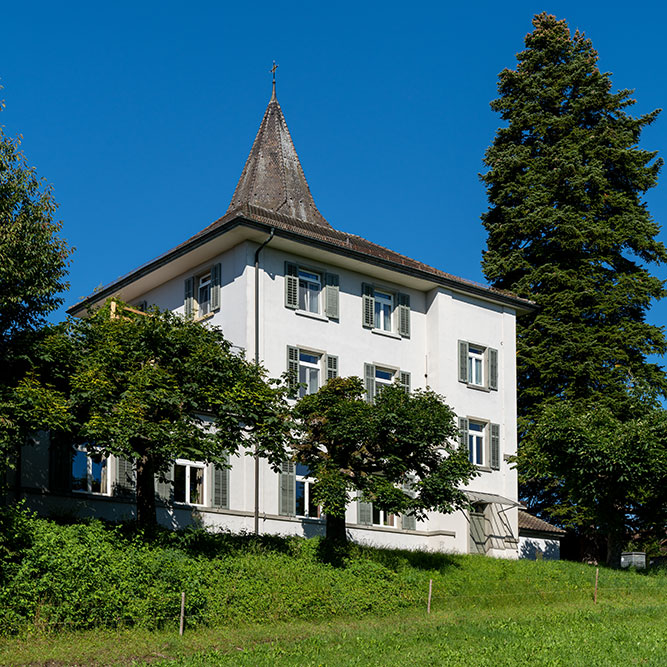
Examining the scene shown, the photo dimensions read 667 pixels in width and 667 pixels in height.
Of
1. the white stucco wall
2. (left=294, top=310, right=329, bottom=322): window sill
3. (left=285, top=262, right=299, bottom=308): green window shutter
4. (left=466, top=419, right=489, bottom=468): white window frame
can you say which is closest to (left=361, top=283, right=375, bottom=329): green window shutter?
the white stucco wall

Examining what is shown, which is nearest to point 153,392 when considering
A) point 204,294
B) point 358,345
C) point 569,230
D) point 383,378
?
point 204,294

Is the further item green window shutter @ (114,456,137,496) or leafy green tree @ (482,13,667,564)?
leafy green tree @ (482,13,667,564)

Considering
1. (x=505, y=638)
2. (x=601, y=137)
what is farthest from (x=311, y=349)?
(x=601, y=137)

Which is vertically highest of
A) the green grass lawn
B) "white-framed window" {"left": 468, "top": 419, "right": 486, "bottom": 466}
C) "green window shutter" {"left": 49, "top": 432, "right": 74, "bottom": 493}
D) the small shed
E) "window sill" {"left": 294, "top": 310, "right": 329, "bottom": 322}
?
"window sill" {"left": 294, "top": 310, "right": 329, "bottom": 322}

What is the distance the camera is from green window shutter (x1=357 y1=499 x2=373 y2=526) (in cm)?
3456

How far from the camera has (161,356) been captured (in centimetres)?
2659

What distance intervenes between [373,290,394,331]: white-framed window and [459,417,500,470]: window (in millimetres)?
4343

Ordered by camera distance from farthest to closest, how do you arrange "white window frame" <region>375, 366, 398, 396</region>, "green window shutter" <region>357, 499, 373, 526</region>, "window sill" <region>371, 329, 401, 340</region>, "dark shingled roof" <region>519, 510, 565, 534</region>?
1. "dark shingled roof" <region>519, 510, 565, 534</region>
2. "window sill" <region>371, 329, 401, 340</region>
3. "white window frame" <region>375, 366, 398, 396</region>
4. "green window shutter" <region>357, 499, 373, 526</region>

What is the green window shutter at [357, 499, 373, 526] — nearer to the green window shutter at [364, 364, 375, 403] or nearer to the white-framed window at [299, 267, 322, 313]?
the green window shutter at [364, 364, 375, 403]

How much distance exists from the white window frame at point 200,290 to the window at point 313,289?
2709mm

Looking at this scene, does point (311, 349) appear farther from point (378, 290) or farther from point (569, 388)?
point (569, 388)

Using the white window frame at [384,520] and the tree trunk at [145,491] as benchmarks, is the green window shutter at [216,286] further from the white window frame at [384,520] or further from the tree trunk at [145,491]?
the tree trunk at [145,491]

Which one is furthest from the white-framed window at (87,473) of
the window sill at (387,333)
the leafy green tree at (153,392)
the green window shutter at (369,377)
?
the window sill at (387,333)

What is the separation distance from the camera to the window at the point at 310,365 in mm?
34188
